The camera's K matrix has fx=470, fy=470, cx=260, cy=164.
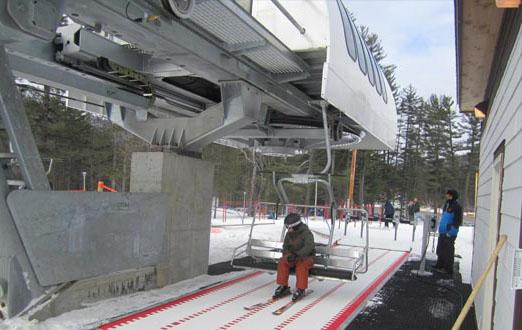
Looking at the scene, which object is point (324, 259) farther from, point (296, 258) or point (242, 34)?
point (242, 34)

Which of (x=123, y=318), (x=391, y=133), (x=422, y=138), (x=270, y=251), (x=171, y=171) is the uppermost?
(x=422, y=138)

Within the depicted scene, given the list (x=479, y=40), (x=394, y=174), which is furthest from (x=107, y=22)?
(x=394, y=174)

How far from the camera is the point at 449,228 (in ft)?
29.3

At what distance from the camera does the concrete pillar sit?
22.8ft

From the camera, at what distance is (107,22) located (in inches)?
168

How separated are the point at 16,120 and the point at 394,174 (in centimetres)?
4408

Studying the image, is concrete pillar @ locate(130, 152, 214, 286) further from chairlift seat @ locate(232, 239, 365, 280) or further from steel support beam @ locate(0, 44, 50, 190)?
steel support beam @ locate(0, 44, 50, 190)

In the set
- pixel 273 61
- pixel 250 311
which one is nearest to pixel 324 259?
pixel 250 311

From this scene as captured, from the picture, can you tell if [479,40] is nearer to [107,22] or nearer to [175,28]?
[175,28]

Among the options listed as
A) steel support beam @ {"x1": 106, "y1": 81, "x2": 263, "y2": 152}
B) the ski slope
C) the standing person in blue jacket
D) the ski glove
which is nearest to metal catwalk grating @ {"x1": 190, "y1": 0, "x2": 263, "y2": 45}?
steel support beam @ {"x1": 106, "y1": 81, "x2": 263, "y2": 152}

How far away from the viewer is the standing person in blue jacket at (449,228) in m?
8.91

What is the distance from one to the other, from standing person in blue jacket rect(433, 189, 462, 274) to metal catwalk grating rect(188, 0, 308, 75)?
455 cm

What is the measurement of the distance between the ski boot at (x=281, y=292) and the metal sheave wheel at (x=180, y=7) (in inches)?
153

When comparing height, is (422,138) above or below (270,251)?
above
